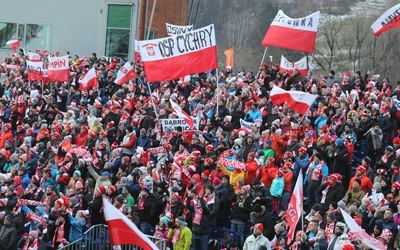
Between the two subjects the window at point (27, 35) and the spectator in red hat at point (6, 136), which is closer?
the spectator in red hat at point (6, 136)

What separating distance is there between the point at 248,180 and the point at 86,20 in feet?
84.0

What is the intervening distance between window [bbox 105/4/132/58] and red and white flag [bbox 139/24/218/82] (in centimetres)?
1901

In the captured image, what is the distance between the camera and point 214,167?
22562 millimetres

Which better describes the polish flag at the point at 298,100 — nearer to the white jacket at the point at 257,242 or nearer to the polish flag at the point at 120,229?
the white jacket at the point at 257,242

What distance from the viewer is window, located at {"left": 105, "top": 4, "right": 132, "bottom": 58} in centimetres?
4544

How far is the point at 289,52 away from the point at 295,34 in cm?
4043

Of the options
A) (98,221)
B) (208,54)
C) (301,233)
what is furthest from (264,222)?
(208,54)

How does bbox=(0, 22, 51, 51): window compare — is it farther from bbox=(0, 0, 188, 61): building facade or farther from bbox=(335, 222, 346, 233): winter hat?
bbox=(335, 222, 346, 233): winter hat

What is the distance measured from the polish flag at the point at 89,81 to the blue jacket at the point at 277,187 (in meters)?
12.1

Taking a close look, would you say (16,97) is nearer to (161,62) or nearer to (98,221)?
(161,62)

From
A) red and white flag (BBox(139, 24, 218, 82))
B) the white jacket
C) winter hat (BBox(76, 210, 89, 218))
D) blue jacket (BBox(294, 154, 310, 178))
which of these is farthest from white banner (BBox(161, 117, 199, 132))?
the white jacket

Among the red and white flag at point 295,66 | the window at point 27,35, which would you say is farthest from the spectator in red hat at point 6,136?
the window at point 27,35

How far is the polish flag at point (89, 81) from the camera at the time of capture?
32.9 metres

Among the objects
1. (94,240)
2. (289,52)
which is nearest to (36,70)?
(94,240)
